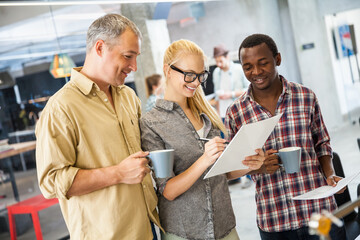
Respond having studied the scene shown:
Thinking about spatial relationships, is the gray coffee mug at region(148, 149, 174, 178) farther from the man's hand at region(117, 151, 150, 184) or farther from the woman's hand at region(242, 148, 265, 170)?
the woman's hand at region(242, 148, 265, 170)

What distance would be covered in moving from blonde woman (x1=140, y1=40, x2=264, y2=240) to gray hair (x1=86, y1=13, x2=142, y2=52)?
252 millimetres

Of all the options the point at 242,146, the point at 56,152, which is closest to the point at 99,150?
the point at 56,152

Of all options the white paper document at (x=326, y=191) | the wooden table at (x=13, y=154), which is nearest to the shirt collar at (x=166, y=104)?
the white paper document at (x=326, y=191)

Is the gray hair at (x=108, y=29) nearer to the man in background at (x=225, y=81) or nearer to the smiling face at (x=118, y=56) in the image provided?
the smiling face at (x=118, y=56)

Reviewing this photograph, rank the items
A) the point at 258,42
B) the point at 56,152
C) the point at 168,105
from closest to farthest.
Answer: the point at 56,152 → the point at 168,105 → the point at 258,42

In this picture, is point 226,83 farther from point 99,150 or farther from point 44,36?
point 99,150

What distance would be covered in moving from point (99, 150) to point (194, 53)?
0.56 meters

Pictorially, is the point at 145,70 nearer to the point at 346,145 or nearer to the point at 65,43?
the point at 65,43

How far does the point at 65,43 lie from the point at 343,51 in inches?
217

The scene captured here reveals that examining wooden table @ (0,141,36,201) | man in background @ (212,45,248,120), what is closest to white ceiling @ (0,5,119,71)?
wooden table @ (0,141,36,201)

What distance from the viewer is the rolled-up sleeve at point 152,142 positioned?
1597 mm

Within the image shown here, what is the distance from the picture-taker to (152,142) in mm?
1609

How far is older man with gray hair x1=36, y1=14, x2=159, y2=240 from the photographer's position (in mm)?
1414

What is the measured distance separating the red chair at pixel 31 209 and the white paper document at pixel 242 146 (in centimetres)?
297
